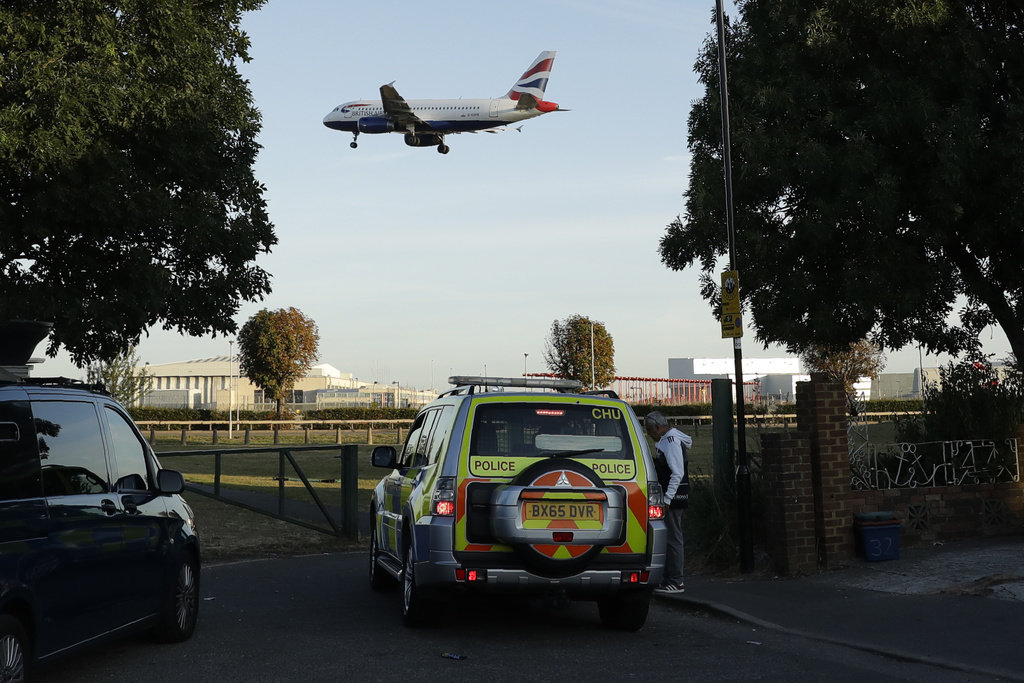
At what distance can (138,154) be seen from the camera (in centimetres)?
2042

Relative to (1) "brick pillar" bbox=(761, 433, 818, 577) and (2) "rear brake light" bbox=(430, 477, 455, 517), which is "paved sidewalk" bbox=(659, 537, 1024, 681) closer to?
(1) "brick pillar" bbox=(761, 433, 818, 577)

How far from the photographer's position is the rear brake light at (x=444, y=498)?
8.43 metres

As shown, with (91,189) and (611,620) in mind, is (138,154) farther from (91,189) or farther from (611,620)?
(611,620)

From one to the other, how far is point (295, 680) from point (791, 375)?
11908 centimetres

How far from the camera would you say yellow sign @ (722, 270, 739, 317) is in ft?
39.8

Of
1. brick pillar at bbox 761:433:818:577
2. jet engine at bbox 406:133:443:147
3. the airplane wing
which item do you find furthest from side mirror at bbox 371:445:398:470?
jet engine at bbox 406:133:443:147

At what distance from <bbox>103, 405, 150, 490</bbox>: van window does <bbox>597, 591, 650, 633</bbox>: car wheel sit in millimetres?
3821

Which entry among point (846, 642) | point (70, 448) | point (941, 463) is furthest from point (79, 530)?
point (941, 463)

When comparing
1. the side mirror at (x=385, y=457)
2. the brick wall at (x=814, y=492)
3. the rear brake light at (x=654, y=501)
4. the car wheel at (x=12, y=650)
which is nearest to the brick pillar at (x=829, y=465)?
the brick wall at (x=814, y=492)

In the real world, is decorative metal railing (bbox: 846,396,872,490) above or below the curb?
above

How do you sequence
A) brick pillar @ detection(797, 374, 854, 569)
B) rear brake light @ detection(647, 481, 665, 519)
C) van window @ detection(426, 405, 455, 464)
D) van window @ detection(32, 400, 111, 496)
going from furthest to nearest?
brick pillar @ detection(797, 374, 854, 569) < van window @ detection(426, 405, 455, 464) < rear brake light @ detection(647, 481, 665, 519) < van window @ detection(32, 400, 111, 496)

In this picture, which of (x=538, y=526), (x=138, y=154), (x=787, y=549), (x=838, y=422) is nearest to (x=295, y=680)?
(x=538, y=526)

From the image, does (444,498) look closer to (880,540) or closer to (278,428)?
(880,540)

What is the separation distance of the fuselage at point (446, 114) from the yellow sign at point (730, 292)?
167 feet
